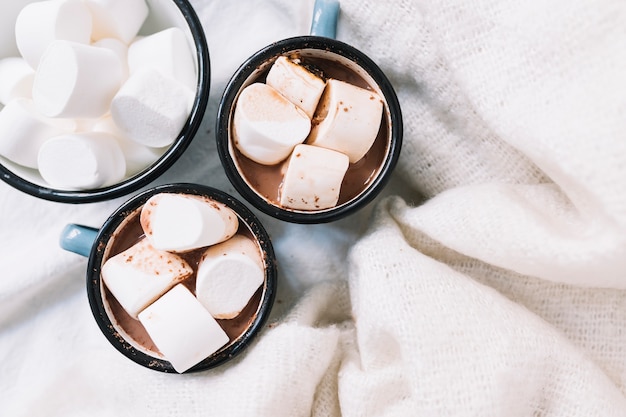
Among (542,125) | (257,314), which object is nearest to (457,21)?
(542,125)

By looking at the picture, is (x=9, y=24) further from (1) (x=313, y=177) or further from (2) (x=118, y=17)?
(1) (x=313, y=177)

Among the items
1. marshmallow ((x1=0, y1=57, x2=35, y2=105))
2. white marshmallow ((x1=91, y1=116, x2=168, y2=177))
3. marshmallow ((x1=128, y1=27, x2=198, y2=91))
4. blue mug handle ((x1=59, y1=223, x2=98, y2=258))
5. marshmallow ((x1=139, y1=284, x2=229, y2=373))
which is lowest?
marshmallow ((x1=139, y1=284, x2=229, y2=373))

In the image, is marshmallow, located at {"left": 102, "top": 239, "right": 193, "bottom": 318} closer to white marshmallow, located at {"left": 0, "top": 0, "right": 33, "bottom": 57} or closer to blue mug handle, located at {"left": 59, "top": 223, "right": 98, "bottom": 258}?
blue mug handle, located at {"left": 59, "top": 223, "right": 98, "bottom": 258}

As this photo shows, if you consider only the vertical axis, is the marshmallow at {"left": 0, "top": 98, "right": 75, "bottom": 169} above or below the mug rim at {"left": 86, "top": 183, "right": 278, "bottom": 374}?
above

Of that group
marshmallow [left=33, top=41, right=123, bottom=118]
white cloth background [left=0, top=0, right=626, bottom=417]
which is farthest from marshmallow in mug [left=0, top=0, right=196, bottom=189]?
white cloth background [left=0, top=0, right=626, bottom=417]

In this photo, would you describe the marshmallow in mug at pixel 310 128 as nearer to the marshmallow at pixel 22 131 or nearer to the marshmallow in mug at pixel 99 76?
the marshmallow in mug at pixel 99 76

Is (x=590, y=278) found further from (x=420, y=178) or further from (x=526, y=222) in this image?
(x=420, y=178)

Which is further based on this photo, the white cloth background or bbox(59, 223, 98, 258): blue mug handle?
bbox(59, 223, 98, 258): blue mug handle

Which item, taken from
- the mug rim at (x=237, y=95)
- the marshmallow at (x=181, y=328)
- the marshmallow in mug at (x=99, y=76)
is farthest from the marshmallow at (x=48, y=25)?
the marshmallow at (x=181, y=328)
